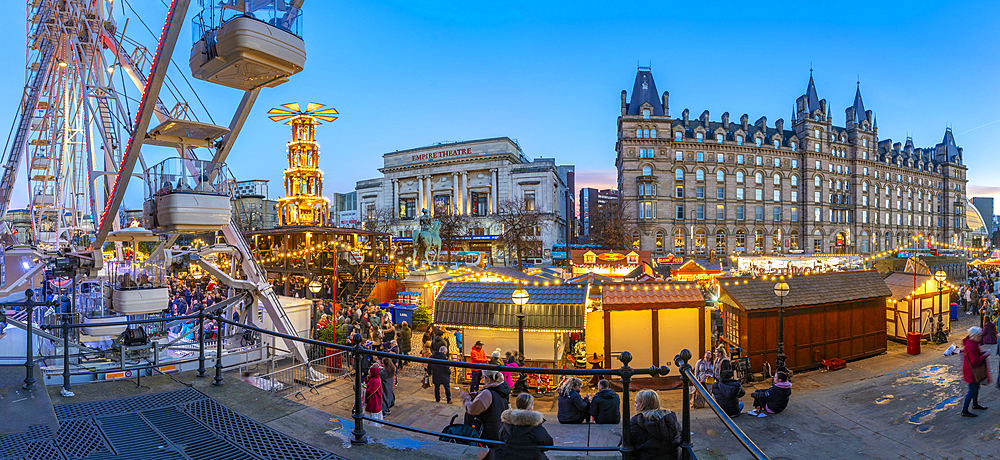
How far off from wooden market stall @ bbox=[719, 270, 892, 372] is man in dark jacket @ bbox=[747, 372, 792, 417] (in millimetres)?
4465

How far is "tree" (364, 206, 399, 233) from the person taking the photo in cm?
7650

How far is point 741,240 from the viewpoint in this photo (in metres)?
70.5

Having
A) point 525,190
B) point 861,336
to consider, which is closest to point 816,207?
point 525,190

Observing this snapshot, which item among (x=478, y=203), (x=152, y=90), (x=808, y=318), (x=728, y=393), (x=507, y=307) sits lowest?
(x=728, y=393)

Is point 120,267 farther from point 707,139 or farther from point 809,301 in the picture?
point 707,139

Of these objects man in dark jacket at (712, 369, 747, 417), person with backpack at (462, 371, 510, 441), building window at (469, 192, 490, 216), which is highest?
building window at (469, 192, 490, 216)

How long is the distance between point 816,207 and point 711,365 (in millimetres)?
75172

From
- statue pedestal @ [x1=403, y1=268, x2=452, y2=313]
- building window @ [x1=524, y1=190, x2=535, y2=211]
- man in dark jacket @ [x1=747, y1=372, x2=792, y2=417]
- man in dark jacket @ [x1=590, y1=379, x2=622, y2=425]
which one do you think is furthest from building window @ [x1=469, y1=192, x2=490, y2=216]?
man in dark jacket @ [x1=590, y1=379, x2=622, y2=425]

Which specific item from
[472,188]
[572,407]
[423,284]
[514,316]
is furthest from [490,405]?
[472,188]

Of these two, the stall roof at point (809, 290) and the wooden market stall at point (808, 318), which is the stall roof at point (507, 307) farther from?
the wooden market stall at point (808, 318)

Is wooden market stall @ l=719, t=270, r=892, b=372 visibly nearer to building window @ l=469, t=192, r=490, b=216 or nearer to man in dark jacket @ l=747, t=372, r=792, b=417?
man in dark jacket @ l=747, t=372, r=792, b=417

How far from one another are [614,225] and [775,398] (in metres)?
51.7

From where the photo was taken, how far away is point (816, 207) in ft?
238

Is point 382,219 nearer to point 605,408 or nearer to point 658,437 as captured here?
point 605,408
